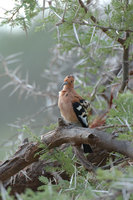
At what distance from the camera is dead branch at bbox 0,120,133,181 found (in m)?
1.86

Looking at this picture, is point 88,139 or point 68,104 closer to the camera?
point 88,139

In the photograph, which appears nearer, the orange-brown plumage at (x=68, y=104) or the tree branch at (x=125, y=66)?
the tree branch at (x=125, y=66)

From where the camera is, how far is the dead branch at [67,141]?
1861 mm

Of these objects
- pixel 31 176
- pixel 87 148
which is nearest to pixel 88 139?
pixel 87 148

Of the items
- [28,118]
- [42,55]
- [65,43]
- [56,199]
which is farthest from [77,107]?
[42,55]

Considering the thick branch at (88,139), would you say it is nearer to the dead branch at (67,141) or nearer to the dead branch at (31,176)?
the dead branch at (67,141)

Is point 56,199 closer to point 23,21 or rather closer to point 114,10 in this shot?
point 23,21

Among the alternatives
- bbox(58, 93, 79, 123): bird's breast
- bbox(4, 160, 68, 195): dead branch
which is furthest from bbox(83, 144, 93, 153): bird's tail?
bbox(58, 93, 79, 123): bird's breast

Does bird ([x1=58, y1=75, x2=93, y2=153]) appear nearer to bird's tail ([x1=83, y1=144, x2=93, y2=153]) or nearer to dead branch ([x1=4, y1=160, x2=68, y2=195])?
bird's tail ([x1=83, y1=144, x2=93, y2=153])

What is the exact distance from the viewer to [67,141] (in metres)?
2.19

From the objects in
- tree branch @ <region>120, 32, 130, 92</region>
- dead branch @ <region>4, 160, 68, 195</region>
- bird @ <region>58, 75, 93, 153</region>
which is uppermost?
tree branch @ <region>120, 32, 130, 92</region>

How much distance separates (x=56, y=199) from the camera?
1.15m

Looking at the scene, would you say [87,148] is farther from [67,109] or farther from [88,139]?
[88,139]

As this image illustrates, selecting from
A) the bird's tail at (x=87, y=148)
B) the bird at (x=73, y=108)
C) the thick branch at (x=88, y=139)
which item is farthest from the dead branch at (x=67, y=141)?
the bird at (x=73, y=108)
